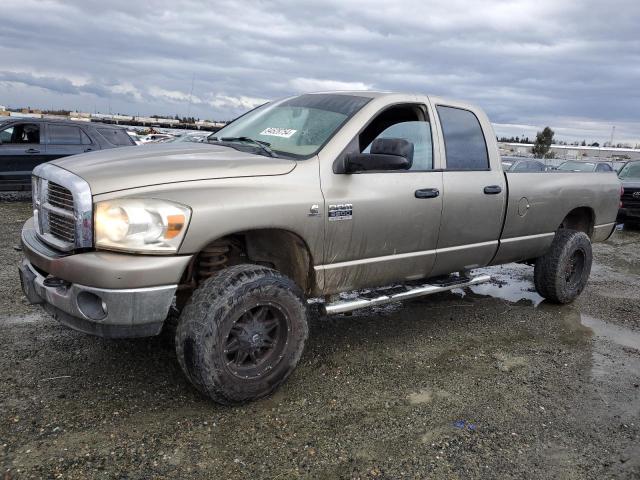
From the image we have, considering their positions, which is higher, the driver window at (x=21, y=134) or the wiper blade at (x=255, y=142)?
the wiper blade at (x=255, y=142)

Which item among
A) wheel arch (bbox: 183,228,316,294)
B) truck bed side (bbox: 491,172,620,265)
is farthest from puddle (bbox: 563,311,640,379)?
wheel arch (bbox: 183,228,316,294)

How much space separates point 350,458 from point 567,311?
372 centimetres

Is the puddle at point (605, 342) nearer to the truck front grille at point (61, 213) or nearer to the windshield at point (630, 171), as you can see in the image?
the truck front grille at point (61, 213)

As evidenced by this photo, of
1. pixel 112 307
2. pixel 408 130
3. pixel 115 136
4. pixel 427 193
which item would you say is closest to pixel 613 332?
pixel 427 193

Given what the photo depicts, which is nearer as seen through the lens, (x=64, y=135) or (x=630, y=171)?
(x=64, y=135)

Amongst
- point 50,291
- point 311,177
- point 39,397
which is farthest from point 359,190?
point 39,397

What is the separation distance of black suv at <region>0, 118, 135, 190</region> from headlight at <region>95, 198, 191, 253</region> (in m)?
9.15

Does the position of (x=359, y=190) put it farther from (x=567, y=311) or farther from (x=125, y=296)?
(x=567, y=311)

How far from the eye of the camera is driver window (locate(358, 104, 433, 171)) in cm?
397

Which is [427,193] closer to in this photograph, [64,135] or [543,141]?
[64,135]

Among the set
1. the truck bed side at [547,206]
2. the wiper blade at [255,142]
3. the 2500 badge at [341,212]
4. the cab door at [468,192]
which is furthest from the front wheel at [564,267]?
the wiper blade at [255,142]

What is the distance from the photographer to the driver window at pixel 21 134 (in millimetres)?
10820

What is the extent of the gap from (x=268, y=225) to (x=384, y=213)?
929mm

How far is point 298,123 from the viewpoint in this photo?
3.93m
